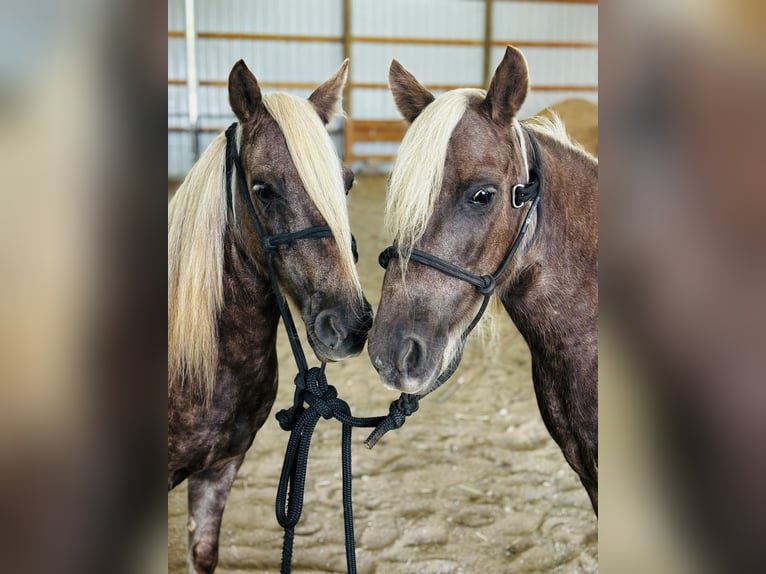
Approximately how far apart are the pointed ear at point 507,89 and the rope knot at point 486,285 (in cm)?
36

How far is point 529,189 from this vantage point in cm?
148

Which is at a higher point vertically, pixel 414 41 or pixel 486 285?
pixel 414 41

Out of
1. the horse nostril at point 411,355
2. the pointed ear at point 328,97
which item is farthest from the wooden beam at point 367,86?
the horse nostril at point 411,355

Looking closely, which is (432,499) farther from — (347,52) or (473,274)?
(347,52)

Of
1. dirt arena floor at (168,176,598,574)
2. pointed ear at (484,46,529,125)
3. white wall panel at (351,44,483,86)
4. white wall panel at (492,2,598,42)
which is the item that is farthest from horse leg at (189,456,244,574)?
white wall panel at (492,2,598,42)

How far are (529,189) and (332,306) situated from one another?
1.79 feet

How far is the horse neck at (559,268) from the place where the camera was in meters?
1.54

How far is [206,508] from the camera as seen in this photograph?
2.11 m

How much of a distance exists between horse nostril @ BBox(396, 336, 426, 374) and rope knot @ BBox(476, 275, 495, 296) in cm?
18

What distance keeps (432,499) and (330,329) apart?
5.87 feet

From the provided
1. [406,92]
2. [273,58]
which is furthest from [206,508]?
[273,58]

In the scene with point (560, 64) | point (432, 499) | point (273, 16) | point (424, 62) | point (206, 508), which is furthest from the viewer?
point (560, 64)
